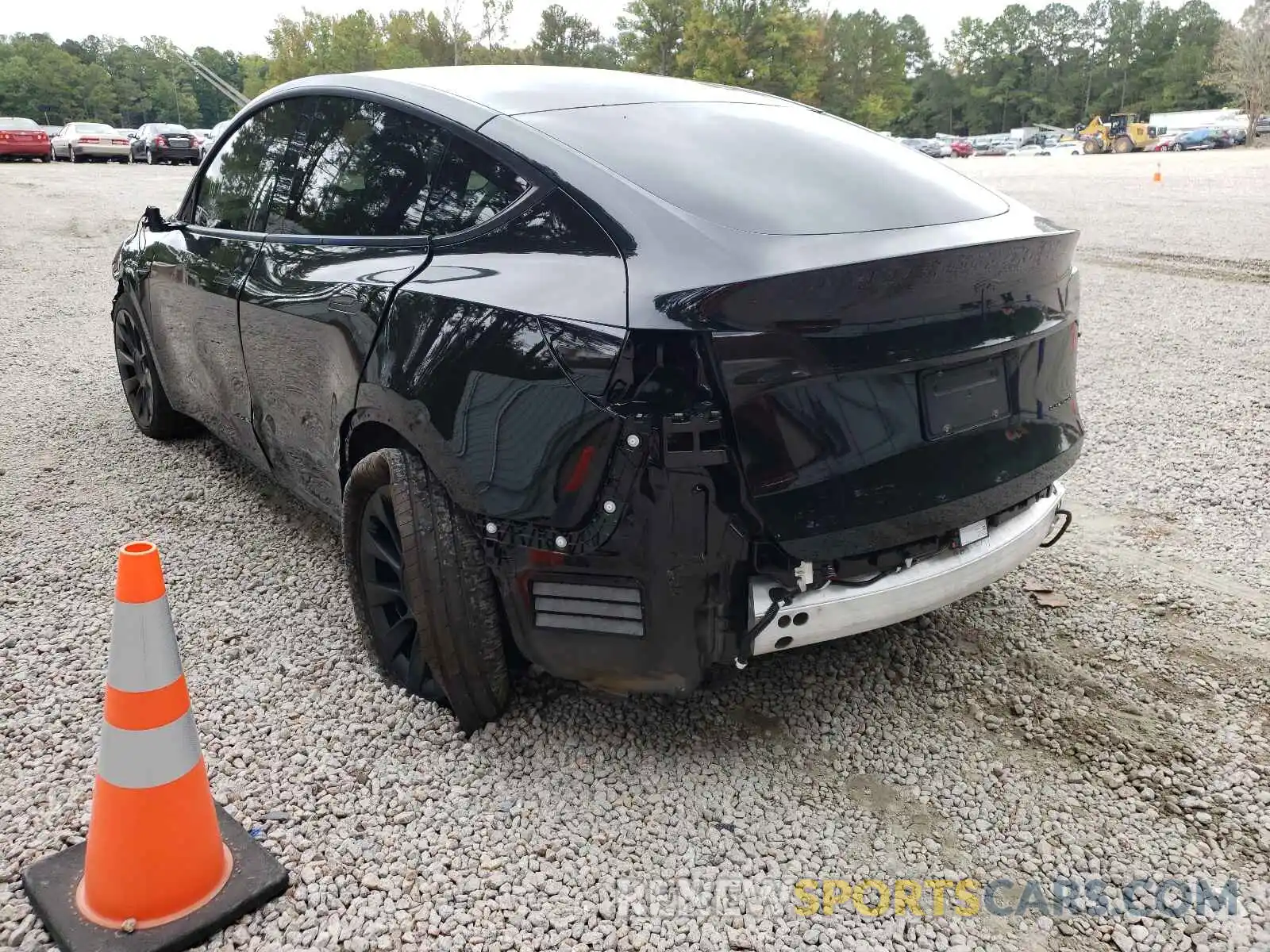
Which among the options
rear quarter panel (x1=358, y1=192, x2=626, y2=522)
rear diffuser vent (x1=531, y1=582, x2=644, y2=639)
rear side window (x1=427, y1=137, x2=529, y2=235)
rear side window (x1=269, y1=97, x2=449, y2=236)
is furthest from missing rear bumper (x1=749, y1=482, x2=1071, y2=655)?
rear side window (x1=269, y1=97, x2=449, y2=236)

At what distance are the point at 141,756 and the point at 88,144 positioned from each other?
3544 centimetres

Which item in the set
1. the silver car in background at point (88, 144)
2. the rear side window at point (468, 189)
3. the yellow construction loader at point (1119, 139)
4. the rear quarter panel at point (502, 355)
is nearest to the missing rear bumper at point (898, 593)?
the rear quarter panel at point (502, 355)

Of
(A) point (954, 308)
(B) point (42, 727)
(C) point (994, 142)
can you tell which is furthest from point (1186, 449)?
(C) point (994, 142)

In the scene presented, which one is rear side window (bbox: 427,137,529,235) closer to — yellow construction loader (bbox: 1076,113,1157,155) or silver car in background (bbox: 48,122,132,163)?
silver car in background (bbox: 48,122,132,163)

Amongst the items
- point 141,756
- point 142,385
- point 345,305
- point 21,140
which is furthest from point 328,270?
point 21,140

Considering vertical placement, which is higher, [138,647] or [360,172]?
[360,172]

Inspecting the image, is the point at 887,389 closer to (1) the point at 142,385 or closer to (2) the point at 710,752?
(2) the point at 710,752

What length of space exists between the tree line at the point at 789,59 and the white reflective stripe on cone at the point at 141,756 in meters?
39.6

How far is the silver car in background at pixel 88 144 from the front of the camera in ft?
103

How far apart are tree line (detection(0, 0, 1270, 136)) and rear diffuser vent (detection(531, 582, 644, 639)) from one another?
3941cm

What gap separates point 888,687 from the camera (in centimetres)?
292

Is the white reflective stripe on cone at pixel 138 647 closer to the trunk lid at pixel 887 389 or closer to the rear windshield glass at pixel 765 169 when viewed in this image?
the trunk lid at pixel 887 389

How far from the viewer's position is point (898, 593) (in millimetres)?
2324

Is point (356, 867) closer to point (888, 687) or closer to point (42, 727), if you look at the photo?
point (42, 727)
